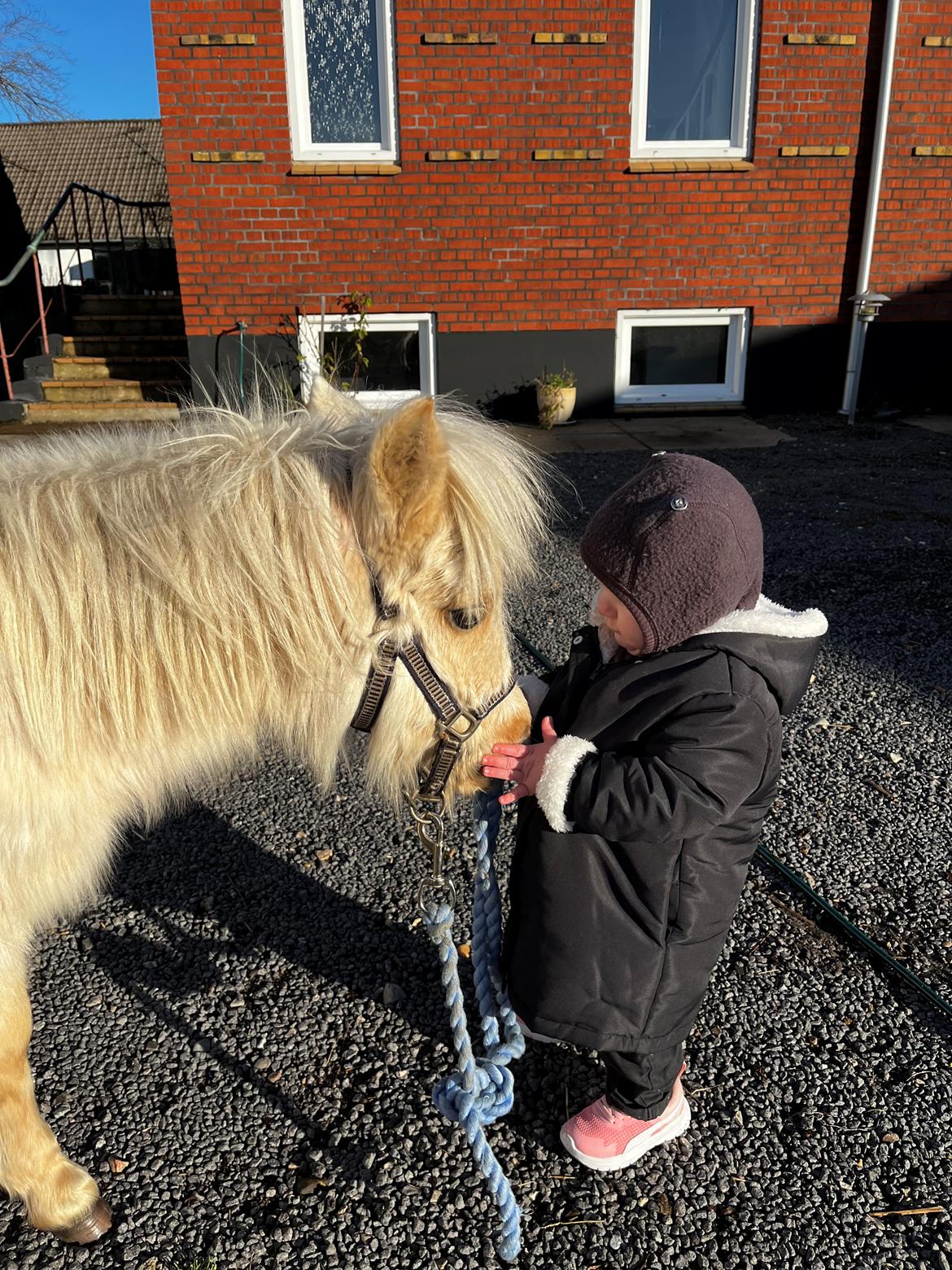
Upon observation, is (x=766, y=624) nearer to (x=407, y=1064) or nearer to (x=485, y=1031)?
(x=485, y=1031)

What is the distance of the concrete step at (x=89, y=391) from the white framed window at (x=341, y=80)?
3.29 metres

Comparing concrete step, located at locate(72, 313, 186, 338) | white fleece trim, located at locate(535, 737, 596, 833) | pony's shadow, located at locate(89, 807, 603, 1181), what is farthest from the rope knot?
concrete step, located at locate(72, 313, 186, 338)

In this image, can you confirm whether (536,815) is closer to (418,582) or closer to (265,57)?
(418,582)

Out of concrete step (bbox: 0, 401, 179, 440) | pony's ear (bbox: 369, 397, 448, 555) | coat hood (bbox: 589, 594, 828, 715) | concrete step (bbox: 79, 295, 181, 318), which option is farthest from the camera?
concrete step (bbox: 79, 295, 181, 318)

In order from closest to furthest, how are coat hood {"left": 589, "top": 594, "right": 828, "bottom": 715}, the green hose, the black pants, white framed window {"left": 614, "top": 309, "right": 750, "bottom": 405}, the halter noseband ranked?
the halter noseband < coat hood {"left": 589, "top": 594, "right": 828, "bottom": 715} < the black pants < the green hose < white framed window {"left": 614, "top": 309, "right": 750, "bottom": 405}

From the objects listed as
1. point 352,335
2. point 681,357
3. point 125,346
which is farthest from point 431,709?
point 125,346

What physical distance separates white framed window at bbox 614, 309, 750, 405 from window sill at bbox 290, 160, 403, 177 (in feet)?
9.62

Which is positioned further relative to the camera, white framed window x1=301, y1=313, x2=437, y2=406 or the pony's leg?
white framed window x1=301, y1=313, x2=437, y2=406

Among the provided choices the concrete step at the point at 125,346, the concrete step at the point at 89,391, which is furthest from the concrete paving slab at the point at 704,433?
the concrete step at the point at 89,391

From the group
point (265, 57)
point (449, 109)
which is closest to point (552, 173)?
point (449, 109)

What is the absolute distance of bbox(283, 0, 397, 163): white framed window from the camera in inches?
330

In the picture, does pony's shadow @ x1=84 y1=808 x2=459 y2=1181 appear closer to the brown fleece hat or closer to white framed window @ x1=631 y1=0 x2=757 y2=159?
the brown fleece hat

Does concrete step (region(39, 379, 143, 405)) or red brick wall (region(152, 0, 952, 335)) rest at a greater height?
red brick wall (region(152, 0, 952, 335))

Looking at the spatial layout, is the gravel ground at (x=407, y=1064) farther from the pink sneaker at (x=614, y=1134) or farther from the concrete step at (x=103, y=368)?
the concrete step at (x=103, y=368)
